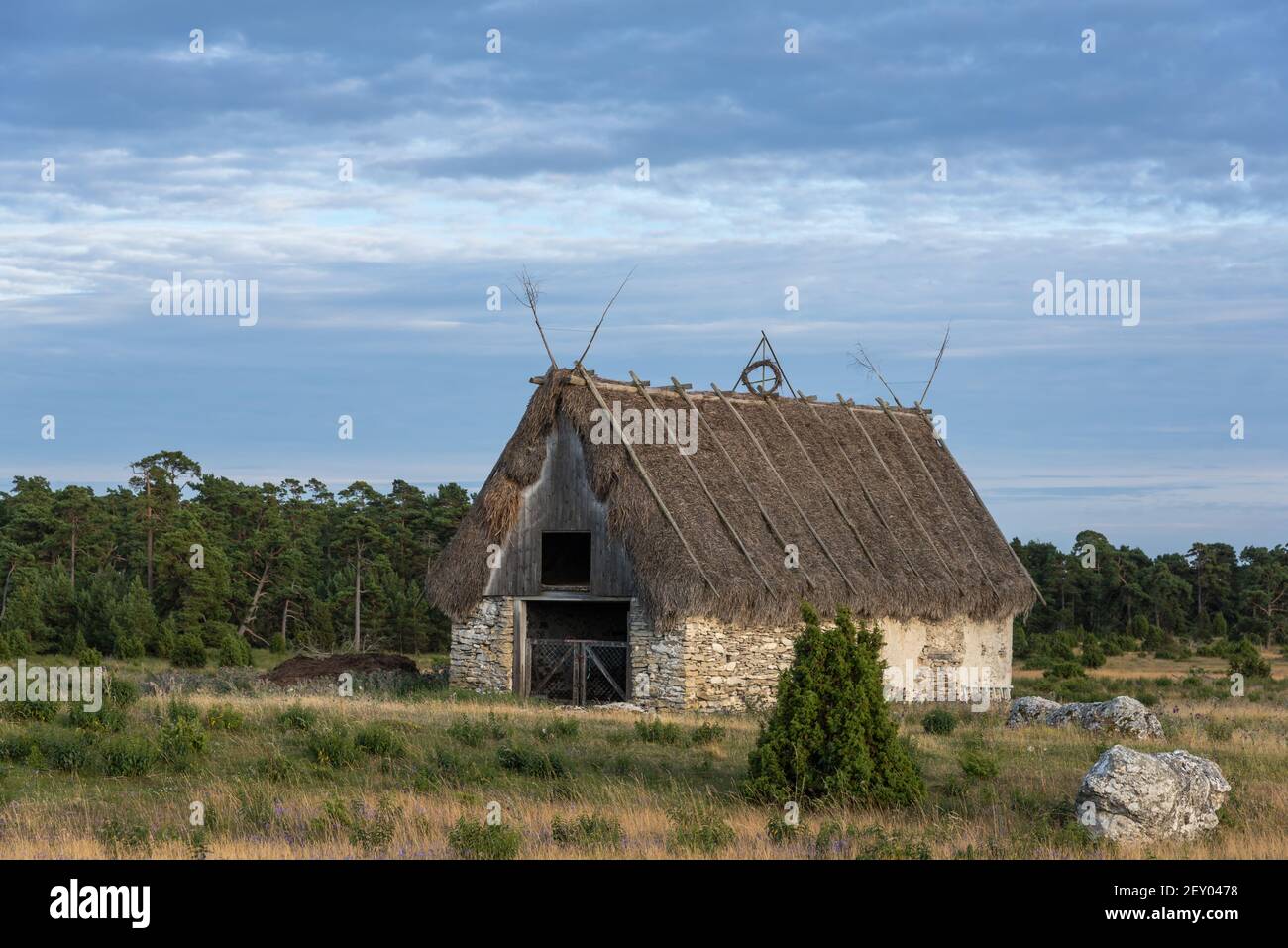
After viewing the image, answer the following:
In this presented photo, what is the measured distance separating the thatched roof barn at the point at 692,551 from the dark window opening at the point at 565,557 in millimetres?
47

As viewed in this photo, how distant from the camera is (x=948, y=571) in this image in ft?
100

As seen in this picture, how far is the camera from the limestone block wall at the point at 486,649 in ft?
88.9

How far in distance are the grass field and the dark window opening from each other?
8.76 meters

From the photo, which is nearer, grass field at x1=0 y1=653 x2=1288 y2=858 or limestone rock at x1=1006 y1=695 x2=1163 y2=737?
grass field at x1=0 y1=653 x2=1288 y2=858

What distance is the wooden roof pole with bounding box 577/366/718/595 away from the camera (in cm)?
2500

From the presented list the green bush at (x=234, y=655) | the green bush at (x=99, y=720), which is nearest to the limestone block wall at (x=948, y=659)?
the green bush at (x=99, y=720)

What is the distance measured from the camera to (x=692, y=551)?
82.9 ft

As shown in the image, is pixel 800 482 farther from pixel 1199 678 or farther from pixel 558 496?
pixel 1199 678

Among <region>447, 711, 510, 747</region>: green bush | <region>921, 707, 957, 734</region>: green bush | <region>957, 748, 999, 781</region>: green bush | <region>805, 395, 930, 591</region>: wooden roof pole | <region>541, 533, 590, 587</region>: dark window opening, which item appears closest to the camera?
<region>957, 748, 999, 781</region>: green bush

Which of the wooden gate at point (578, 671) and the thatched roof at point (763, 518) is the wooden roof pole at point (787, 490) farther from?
the wooden gate at point (578, 671)

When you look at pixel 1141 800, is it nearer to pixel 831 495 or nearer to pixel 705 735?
pixel 705 735

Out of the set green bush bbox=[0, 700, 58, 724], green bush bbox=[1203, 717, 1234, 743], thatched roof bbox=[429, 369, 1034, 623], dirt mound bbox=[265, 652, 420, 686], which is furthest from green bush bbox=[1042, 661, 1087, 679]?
green bush bbox=[0, 700, 58, 724]

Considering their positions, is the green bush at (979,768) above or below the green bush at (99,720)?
below

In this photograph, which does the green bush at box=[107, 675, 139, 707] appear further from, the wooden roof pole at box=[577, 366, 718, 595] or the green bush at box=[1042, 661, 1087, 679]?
the green bush at box=[1042, 661, 1087, 679]
